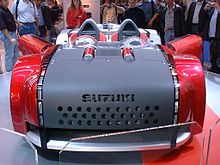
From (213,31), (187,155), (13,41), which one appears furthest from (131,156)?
(213,31)

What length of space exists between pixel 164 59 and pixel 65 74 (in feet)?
2.39

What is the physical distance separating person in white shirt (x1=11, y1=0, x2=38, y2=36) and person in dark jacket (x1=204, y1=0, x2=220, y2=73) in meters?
2.85

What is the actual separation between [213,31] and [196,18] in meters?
0.69

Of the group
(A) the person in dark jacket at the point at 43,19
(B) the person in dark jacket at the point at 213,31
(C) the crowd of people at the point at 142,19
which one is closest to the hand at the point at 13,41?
(C) the crowd of people at the point at 142,19

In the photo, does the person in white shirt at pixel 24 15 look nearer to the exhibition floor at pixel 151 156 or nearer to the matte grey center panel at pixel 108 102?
the exhibition floor at pixel 151 156

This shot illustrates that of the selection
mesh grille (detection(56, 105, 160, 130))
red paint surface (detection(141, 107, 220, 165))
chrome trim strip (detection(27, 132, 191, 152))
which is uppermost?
mesh grille (detection(56, 105, 160, 130))

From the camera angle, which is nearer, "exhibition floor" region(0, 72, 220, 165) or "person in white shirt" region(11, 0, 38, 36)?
"exhibition floor" region(0, 72, 220, 165)

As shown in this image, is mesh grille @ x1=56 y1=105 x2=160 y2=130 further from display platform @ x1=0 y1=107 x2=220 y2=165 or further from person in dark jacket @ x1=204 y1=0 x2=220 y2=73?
person in dark jacket @ x1=204 y1=0 x2=220 y2=73

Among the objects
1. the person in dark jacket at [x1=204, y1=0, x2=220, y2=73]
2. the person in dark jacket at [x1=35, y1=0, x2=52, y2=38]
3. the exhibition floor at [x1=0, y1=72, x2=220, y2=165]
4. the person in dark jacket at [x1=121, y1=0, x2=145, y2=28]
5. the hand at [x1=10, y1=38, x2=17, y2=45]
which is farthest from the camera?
the person in dark jacket at [x1=35, y1=0, x2=52, y2=38]

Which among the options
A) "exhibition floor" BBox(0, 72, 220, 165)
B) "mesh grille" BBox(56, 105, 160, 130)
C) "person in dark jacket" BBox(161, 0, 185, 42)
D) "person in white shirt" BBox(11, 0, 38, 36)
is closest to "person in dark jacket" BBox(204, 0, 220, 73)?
"person in dark jacket" BBox(161, 0, 185, 42)

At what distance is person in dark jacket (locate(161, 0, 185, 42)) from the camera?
262 inches

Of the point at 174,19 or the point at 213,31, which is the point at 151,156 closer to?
the point at 213,31

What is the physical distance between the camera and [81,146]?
2.27 meters

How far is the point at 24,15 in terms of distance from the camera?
621 centimetres
